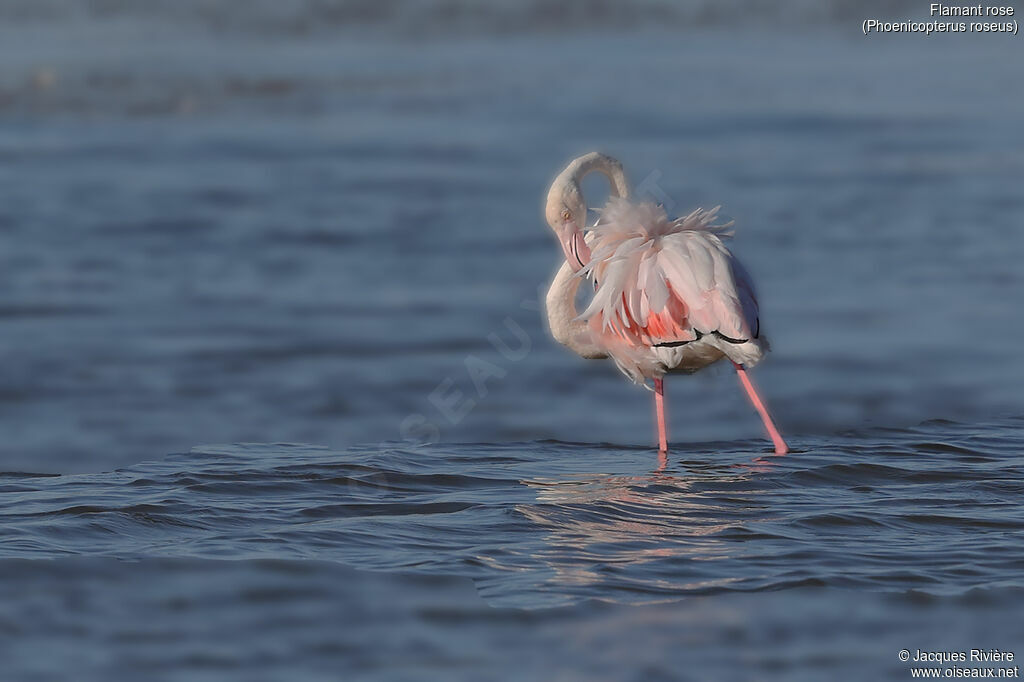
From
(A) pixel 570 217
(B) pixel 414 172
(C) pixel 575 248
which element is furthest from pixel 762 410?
(B) pixel 414 172

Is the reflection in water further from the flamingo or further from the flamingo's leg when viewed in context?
the flamingo

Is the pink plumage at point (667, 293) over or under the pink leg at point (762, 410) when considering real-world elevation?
over

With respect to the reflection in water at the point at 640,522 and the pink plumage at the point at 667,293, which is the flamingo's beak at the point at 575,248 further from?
the reflection in water at the point at 640,522

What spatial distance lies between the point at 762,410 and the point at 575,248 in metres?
1.23

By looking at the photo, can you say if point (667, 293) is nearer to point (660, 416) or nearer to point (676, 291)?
point (676, 291)

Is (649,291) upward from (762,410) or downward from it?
upward

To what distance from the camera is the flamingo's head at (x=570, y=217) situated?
7586 millimetres

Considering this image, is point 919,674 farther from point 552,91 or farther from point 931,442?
point 552,91

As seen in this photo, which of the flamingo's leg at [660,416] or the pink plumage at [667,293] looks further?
the flamingo's leg at [660,416]

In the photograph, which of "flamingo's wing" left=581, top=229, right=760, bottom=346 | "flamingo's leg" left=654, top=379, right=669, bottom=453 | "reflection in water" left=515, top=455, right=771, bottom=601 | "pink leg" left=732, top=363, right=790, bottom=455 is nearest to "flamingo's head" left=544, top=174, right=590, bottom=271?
"flamingo's wing" left=581, top=229, right=760, bottom=346

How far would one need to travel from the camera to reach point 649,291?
7043 millimetres

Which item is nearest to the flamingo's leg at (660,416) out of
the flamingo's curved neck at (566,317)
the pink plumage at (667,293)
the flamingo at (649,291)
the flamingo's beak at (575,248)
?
the flamingo at (649,291)

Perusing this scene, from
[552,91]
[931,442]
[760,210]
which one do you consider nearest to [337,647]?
[931,442]

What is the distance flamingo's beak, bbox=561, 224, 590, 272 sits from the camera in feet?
24.9
